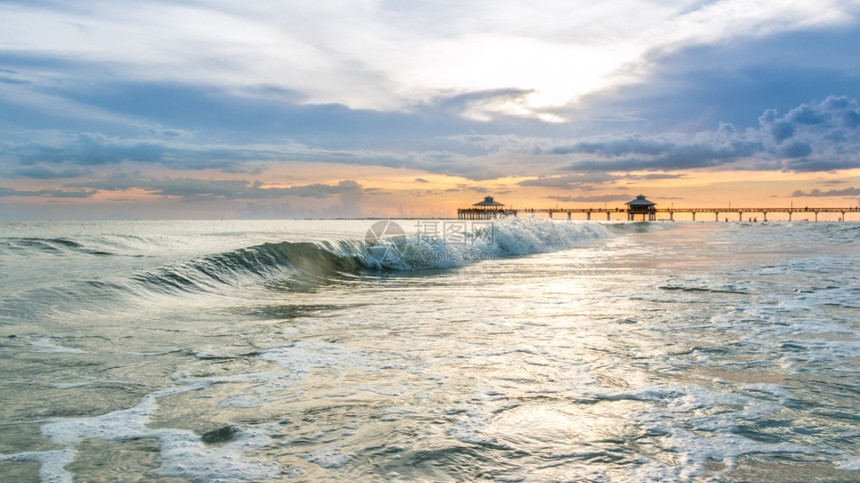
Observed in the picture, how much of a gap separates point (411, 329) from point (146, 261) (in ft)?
27.3

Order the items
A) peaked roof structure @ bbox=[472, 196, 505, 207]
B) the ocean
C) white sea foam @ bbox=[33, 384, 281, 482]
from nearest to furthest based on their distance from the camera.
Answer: white sea foam @ bbox=[33, 384, 281, 482] < the ocean < peaked roof structure @ bbox=[472, 196, 505, 207]

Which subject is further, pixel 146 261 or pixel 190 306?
pixel 146 261

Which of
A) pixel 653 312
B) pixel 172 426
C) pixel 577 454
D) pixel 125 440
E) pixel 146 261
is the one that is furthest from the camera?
pixel 146 261

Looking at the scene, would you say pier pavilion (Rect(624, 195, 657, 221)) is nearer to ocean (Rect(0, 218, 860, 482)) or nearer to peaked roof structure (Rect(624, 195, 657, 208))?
peaked roof structure (Rect(624, 195, 657, 208))

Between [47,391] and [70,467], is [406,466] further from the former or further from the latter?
[47,391]

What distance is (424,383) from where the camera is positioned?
4.51m

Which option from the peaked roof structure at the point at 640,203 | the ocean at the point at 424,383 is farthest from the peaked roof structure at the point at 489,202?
the ocean at the point at 424,383

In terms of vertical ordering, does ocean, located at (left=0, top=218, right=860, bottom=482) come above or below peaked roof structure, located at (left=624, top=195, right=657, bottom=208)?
below

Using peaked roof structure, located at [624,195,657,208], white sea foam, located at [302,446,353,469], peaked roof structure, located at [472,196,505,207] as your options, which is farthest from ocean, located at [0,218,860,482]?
peaked roof structure, located at [624,195,657,208]

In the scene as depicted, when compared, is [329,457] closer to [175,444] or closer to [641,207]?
[175,444]

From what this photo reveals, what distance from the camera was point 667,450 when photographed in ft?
10.5

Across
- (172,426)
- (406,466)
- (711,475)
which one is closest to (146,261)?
(172,426)

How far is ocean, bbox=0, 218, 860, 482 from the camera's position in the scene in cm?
306

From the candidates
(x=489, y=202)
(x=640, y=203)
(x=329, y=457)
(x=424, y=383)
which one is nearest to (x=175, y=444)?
(x=329, y=457)
